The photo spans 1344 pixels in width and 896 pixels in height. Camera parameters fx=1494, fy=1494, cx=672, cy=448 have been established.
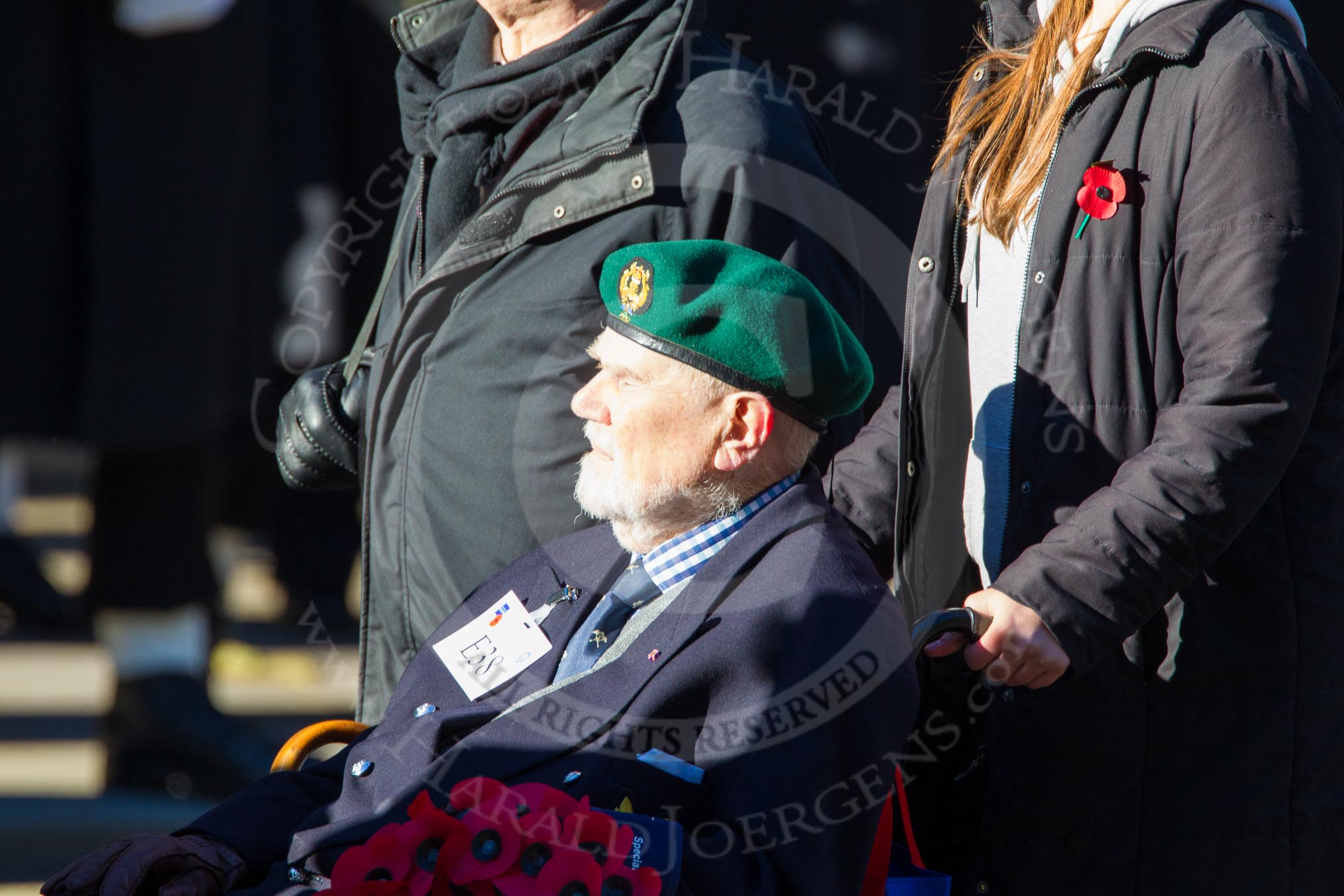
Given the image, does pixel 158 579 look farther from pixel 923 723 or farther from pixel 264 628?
pixel 923 723

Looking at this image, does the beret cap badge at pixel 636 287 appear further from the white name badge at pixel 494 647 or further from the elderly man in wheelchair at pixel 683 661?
the white name badge at pixel 494 647

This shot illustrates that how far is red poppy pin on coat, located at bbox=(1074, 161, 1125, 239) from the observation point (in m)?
1.90

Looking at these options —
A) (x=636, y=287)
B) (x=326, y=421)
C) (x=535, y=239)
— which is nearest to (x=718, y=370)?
(x=636, y=287)

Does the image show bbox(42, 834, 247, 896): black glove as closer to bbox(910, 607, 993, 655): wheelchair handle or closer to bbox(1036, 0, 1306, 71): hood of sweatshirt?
bbox(910, 607, 993, 655): wheelchair handle

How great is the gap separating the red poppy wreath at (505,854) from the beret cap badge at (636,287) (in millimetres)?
677

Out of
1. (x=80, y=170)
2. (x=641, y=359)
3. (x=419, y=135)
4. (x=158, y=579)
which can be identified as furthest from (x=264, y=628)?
(x=641, y=359)

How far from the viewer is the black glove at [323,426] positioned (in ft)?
9.25

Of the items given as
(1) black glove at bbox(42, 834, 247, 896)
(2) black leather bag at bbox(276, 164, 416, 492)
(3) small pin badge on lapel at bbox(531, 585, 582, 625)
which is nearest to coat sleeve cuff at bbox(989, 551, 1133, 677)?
(3) small pin badge on lapel at bbox(531, 585, 582, 625)

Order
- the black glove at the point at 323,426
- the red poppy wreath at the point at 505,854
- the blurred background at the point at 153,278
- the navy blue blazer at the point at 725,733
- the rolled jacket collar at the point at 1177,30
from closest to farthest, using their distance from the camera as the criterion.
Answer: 1. the red poppy wreath at the point at 505,854
2. the navy blue blazer at the point at 725,733
3. the rolled jacket collar at the point at 1177,30
4. the black glove at the point at 323,426
5. the blurred background at the point at 153,278

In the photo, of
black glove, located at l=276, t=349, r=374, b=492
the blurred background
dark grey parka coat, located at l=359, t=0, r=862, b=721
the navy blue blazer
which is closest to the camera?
the navy blue blazer

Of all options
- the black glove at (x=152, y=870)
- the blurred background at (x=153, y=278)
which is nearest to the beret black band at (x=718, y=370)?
the black glove at (x=152, y=870)

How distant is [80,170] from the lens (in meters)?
3.71

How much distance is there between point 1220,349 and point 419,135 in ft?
5.30

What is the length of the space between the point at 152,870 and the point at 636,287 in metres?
0.99
